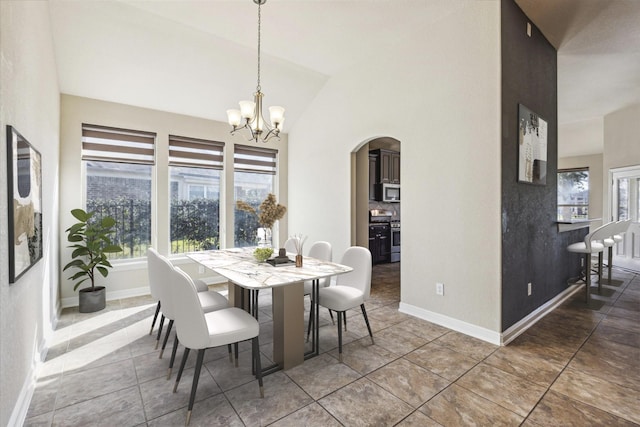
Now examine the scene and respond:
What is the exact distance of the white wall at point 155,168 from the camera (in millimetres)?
3736

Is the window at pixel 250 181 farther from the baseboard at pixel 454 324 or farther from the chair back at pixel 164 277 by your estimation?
the baseboard at pixel 454 324

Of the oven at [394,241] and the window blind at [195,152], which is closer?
the window blind at [195,152]

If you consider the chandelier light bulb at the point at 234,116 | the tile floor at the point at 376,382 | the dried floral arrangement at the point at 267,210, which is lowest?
the tile floor at the point at 376,382

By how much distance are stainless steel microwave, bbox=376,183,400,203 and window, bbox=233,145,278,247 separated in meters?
2.36

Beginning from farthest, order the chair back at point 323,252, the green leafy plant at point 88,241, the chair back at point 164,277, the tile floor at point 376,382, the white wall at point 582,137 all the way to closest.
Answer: the white wall at point 582,137 < the green leafy plant at point 88,241 < the chair back at point 323,252 < the chair back at point 164,277 < the tile floor at point 376,382

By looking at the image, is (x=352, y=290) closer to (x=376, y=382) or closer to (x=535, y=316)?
(x=376, y=382)

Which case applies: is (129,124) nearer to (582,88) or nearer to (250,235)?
(250,235)

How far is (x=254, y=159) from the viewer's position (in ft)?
17.4

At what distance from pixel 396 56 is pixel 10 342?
4.18 metres

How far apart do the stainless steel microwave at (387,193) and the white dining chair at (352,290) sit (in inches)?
147

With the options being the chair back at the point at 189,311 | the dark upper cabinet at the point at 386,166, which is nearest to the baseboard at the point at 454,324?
the chair back at the point at 189,311

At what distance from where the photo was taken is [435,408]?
1.83m

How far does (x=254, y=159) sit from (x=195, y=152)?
101cm

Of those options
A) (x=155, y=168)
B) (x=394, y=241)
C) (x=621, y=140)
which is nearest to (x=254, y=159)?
(x=155, y=168)
